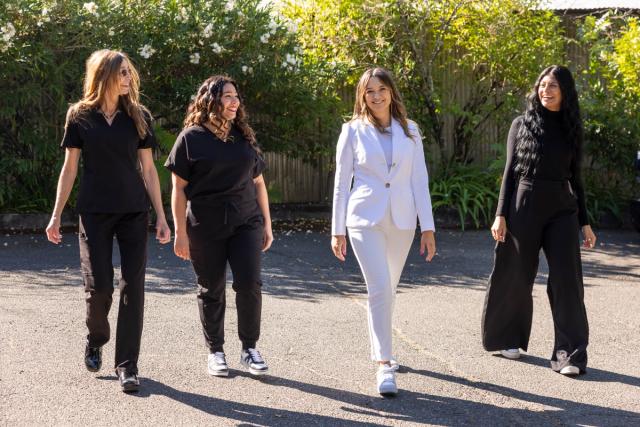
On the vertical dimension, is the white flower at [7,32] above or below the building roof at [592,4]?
below

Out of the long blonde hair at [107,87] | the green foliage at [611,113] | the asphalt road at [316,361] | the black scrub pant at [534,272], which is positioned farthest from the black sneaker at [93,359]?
the green foliage at [611,113]

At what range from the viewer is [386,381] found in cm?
520

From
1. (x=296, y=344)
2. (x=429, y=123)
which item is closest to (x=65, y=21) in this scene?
(x=429, y=123)

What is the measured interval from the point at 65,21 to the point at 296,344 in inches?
252

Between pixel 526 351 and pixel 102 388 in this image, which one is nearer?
pixel 102 388

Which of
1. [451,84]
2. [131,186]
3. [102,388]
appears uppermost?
[451,84]

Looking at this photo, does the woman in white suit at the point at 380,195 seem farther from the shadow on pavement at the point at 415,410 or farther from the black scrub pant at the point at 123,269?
the black scrub pant at the point at 123,269

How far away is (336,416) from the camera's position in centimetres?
485

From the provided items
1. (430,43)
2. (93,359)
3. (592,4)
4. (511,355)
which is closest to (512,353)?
(511,355)

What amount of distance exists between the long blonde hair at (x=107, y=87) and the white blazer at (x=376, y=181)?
110 cm

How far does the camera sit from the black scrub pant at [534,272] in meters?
5.79

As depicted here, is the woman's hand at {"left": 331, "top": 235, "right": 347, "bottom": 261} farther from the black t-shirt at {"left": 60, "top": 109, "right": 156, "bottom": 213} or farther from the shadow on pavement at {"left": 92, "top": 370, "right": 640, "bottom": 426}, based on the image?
the black t-shirt at {"left": 60, "top": 109, "right": 156, "bottom": 213}

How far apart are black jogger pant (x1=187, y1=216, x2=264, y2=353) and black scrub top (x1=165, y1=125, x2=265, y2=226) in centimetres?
8

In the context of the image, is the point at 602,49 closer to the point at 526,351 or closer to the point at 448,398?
the point at 526,351
